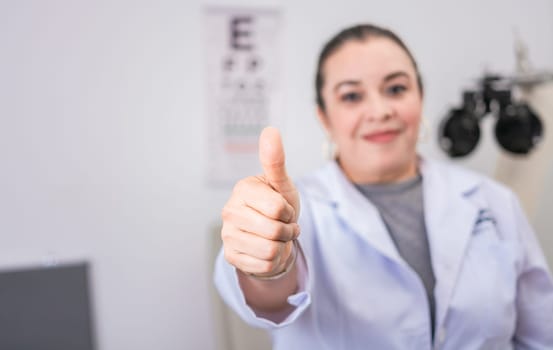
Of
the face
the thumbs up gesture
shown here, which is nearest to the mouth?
the face

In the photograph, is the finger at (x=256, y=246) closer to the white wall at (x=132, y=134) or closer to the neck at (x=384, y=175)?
the neck at (x=384, y=175)

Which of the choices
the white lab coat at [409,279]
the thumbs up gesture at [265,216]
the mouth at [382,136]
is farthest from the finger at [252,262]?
the mouth at [382,136]

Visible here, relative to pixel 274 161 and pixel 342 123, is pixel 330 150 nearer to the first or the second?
pixel 342 123

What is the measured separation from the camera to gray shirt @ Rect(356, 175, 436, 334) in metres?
0.60

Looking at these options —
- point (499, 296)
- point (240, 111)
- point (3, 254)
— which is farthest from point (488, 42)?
point (3, 254)

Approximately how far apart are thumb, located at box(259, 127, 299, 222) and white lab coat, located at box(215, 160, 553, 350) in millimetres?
189

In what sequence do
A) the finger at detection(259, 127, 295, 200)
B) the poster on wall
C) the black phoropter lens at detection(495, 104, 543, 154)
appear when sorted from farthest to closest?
the poster on wall < the black phoropter lens at detection(495, 104, 543, 154) < the finger at detection(259, 127, 295, 200)

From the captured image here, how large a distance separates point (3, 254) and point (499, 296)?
904 millimetres

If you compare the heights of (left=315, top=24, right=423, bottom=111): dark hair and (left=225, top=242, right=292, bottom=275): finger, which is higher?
(left=315, top=24, right=423, bottom=111): dark hair

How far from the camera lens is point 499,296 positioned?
0.60 metres

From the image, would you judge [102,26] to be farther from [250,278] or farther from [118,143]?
[250,278]

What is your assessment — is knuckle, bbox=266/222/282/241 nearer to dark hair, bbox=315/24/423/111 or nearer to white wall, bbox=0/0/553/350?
dark hair, bbox=315/24/423/111

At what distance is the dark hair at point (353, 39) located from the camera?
534 mm

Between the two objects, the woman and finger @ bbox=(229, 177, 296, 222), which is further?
the woman
